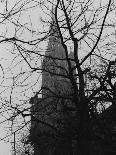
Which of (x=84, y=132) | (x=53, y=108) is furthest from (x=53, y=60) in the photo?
(x=84, y=132)

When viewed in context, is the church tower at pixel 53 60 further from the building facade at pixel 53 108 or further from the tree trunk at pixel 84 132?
the tree trunk at pixel 84 132

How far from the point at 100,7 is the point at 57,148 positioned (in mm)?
4852

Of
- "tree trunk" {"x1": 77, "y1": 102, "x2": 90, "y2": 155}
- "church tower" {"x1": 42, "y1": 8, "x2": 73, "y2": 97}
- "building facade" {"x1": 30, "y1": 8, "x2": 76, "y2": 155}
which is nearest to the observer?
"tree trunk" {"x1": 77, "y1": 102, "x2": 90, "y2": 155}

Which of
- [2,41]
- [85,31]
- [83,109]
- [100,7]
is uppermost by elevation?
[100,7]

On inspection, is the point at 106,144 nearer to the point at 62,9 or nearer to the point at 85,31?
the point at 85,31

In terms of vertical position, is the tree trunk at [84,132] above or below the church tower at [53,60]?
below

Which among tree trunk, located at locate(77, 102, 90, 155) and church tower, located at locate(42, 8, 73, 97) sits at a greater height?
church tower, located at locate(42, 8, 73, 97)

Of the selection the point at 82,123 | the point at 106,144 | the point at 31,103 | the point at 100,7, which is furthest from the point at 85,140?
the point at 100,7

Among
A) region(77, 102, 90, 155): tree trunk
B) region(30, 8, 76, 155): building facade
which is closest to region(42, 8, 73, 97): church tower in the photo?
region(30, 8, 76, 155): building facade

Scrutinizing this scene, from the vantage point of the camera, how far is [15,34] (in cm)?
675

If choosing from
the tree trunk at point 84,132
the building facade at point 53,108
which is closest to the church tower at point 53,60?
the building facade at point 53,108

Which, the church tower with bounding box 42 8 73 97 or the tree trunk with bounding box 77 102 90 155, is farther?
the church tower with bounding box 42 8 73 97

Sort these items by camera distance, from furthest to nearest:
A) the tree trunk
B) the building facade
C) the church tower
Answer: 1. the building facade
2. the church tower
3. the tree trunk

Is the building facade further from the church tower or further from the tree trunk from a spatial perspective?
the tree trunk
